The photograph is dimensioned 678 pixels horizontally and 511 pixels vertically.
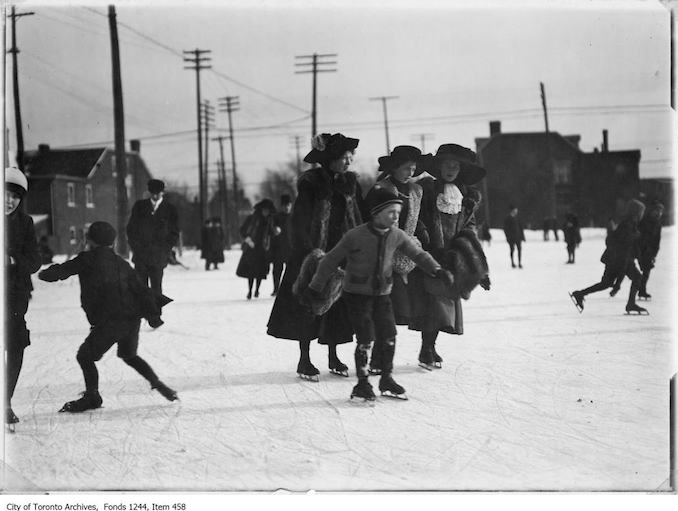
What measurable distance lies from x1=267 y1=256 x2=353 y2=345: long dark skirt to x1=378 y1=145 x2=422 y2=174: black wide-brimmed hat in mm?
1032

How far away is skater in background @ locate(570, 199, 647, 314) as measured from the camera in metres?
7.44

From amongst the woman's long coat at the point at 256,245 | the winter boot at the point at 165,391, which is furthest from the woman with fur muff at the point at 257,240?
the winter boot at the point at 165,391

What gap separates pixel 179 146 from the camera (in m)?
7.52

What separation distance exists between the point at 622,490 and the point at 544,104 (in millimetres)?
3800

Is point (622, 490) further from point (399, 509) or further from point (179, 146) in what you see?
point (179, 146)

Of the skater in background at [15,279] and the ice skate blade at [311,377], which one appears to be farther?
the ice skate blade at [311,377]

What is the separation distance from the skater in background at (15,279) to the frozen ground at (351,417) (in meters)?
0.28

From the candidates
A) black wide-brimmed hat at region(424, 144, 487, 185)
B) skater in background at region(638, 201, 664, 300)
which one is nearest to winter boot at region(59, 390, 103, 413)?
black wide-brimmed hat at region(424, 144, 487, 185)

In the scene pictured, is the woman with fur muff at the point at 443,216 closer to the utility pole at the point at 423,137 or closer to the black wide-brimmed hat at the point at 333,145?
the utility pole at the point at 423,137

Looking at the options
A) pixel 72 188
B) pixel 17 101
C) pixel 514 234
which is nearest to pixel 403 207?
pixel 72 188

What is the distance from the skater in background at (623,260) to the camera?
24.4ft

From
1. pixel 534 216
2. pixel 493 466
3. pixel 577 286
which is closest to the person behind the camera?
pixel 493 466

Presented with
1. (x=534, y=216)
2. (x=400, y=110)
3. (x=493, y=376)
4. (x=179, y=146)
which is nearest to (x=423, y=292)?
(x=493, y=376)

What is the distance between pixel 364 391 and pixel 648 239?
3255mm
